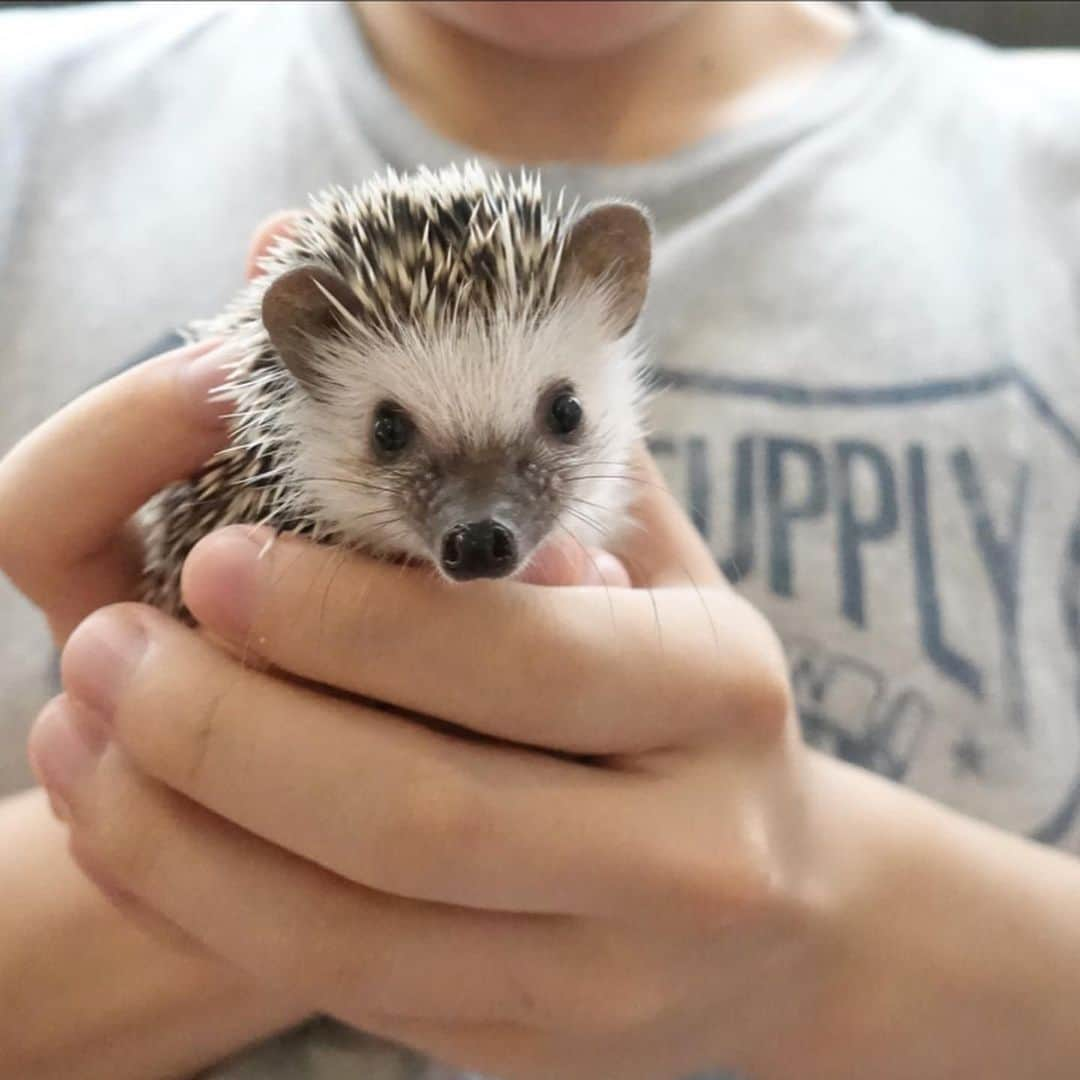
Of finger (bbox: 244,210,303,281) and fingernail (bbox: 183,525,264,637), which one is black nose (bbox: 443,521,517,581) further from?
finger (bbox: 244,210,303,281)

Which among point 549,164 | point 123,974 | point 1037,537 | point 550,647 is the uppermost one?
point 549,164

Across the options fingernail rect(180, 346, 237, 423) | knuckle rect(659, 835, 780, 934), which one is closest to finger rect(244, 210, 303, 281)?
fingernail rect(180, 346, 237, 423)

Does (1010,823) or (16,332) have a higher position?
(16,332)

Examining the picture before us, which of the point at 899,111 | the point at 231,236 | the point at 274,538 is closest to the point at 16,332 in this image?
the point at 231,236

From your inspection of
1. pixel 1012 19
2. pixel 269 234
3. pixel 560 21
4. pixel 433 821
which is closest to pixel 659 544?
pixel 433 821

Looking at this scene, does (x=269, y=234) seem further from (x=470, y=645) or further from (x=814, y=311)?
(x=814, y=311)

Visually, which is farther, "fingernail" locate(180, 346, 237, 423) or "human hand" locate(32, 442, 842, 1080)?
"fingernail" locate(180, 346, 237, 423)

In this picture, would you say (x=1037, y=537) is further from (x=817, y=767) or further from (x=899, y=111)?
(x=899, y=111)
